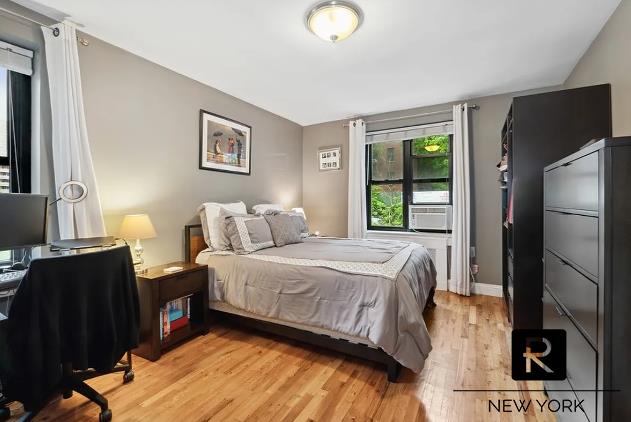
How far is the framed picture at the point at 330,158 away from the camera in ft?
14.6

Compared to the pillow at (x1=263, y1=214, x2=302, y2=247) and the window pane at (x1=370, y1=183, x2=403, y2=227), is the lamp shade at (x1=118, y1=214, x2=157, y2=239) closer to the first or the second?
the pillow at (x1=263, y1=214, x2=302, y2=247)

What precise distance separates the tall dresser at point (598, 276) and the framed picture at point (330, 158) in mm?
3300

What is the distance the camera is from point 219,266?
2.49 metres

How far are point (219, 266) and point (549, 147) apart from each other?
108 inches

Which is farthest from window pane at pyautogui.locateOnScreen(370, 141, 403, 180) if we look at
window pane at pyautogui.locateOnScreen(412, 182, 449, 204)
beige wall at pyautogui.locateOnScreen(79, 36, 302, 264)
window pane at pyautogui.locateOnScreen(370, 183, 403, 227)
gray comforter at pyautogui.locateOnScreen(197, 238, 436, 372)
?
beige wall at pyautogui.locateOnScreen(79, 36, 302, 264)

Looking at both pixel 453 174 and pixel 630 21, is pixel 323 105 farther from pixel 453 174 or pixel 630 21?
pixel 630 21

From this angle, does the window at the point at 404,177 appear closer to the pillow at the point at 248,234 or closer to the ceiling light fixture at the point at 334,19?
the pillow at the point at 248,234

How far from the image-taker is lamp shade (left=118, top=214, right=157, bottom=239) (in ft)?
7.07

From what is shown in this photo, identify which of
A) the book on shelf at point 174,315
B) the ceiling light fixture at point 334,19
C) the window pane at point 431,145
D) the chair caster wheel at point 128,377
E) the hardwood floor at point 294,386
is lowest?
the hardwood floor at point 294,386

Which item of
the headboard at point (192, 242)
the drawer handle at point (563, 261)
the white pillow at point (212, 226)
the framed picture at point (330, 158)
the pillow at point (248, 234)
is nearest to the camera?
the drawer handle at point (563, 261)

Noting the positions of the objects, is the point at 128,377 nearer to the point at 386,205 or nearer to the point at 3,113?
the point at 3,113

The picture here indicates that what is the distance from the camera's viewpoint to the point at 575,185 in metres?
1.18

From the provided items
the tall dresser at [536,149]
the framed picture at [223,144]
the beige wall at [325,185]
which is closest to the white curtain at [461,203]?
the tall dresser at [536,149]

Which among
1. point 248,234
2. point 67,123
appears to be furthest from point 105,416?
point 67,123
